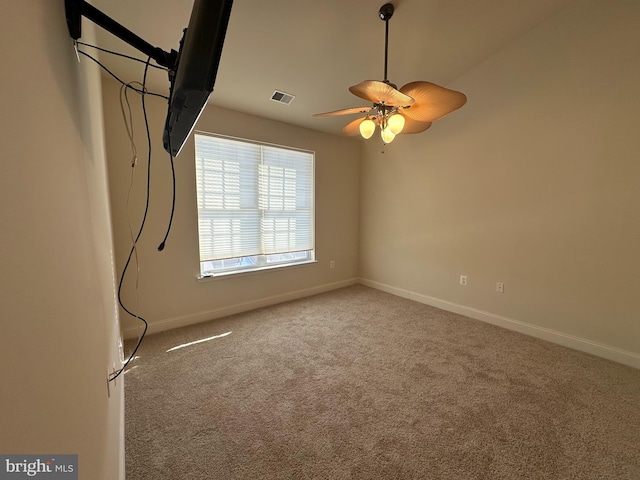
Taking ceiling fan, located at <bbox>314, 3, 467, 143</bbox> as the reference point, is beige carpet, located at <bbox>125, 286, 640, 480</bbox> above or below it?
below

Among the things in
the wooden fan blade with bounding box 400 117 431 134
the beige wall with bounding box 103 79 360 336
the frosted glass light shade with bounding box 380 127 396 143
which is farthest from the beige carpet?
the wooden fan blade with bounding box 400 117 431 134

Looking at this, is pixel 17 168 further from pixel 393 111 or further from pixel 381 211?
pixel 381 211

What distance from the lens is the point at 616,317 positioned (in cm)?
228

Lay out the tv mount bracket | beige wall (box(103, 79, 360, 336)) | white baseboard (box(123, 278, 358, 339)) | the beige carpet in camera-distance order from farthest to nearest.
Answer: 1. white baseboard (box(123, 278, 358, 339))
2. beige wall (box(103, 79, 360, 336))
3. the beige carpet
4. the tv mount bracket

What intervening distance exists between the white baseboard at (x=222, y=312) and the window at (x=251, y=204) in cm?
46

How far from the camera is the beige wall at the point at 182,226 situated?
2490mm

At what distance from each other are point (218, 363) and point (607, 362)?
11.3ft

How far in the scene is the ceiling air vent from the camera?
2.87 metres

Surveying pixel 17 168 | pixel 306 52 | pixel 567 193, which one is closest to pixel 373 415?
pixel 17 168

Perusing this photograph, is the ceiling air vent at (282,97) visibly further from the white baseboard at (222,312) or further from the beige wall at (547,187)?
the white baseboard at (222,312)

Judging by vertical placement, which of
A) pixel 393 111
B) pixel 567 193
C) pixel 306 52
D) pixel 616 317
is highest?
pixel 306 52

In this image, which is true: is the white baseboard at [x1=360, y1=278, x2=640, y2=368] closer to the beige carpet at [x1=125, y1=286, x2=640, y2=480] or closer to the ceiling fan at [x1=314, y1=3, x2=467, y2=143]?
the beige carpet at [x1=125, y1=286, x2=640, y2=480]

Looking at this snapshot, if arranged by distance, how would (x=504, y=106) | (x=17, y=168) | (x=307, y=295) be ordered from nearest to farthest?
(x=17, y=168) < (x=504, y=106) < (x=307, y=295)

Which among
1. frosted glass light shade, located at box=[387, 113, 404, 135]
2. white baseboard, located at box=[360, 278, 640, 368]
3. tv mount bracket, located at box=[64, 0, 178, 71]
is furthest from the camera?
white baseboard, located at box=[360, 278, 640, 368]
